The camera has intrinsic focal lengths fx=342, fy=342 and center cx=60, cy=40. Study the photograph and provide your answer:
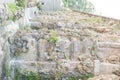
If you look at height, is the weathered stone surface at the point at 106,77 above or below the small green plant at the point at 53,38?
below

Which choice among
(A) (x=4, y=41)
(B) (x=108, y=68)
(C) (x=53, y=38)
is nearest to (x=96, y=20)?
(C) (x=53, y=38)

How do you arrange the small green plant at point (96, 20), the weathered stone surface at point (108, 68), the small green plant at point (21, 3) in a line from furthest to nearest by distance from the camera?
the small green plant at point (96, 20) → the small green plant at point (21, 3) → the weathered stone surface at point (108, 68)

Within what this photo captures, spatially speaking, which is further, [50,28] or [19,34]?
[50,28]

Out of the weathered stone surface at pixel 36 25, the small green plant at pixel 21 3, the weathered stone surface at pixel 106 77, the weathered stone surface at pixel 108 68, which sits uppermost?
the small green plant at pixel 21 3

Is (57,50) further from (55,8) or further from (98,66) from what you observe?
(55,8)

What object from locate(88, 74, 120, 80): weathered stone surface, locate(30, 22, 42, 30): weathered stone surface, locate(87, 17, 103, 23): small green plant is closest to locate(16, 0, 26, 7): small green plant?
locate(30, 22, 42, 30): weathered stone surface

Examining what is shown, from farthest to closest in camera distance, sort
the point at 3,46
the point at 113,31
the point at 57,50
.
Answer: the point at 113,31
the point at 57,50
the point at 3,46

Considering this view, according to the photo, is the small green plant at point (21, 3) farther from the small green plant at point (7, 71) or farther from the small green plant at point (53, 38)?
the small green plant at point (7, 71)

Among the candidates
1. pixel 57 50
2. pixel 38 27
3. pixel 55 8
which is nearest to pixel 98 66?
pixel 57 50

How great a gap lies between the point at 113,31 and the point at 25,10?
206cm

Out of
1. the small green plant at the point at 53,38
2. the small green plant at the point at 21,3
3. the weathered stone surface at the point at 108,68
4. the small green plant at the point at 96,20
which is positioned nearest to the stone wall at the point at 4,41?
the small green plant at the point at 53,38

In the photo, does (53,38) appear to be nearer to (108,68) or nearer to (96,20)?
(108,68)

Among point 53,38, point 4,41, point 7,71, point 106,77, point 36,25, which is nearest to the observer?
point 106,77

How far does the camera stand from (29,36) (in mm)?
6809
